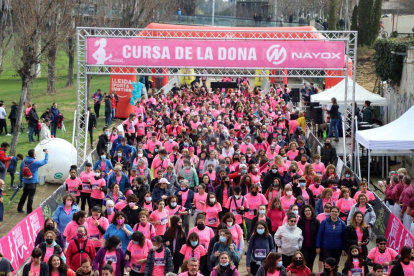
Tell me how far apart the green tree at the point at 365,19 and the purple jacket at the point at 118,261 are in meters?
42.1

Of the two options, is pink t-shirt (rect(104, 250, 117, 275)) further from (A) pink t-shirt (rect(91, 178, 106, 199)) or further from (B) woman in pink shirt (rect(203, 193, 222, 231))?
(A) pink t-shirt (rect(91, 178, 106, 199))

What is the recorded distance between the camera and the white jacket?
11.7 metres

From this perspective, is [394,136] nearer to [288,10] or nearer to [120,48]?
[120,48]

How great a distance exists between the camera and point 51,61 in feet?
127

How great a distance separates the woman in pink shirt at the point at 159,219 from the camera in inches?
498

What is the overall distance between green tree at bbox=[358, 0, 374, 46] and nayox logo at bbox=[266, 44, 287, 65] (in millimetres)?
30793

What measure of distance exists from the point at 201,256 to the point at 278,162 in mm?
6048

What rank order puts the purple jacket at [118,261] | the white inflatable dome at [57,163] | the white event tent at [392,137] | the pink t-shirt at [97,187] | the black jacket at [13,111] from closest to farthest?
the purple jacket at [118,261] → the pink t-shirt at [97,187] → the white event tent at [392,137] → the white inflatable dome at [57,163] → the black jacket at [13,111]

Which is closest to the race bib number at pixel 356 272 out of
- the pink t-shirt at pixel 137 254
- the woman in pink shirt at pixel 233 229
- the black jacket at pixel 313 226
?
the black jacket at pixel 313 226

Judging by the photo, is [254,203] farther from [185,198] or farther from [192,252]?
[192,252]

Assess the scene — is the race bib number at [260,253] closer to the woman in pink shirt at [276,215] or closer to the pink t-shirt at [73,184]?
the woman in pink shirt at [276,215]

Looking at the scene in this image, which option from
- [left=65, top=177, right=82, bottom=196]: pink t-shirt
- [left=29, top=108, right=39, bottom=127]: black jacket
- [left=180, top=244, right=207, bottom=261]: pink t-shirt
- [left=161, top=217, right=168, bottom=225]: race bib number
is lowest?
[left=180, top=244, right=207, bottom=261]: pink t-shirt

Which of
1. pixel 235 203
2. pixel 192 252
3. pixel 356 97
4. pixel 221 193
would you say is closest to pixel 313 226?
pixel 235 203

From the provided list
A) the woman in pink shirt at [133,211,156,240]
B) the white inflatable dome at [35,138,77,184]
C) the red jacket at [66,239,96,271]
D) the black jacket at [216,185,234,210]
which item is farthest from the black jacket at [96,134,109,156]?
the red jacket at [66,239,96,271]
